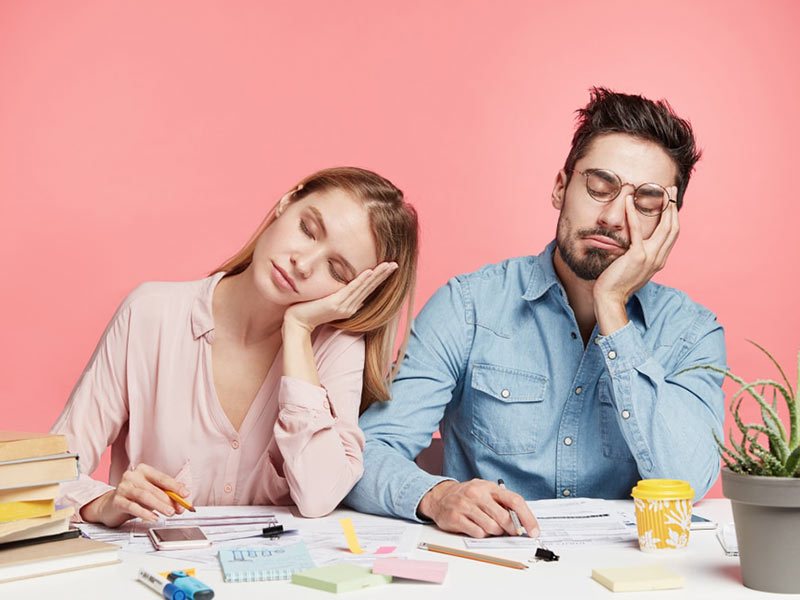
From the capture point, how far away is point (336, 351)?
2080 millimetres

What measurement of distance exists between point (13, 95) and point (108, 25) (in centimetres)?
41

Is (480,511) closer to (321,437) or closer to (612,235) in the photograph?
(321,437)

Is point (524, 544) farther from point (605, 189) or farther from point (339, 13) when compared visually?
point (339, 13)

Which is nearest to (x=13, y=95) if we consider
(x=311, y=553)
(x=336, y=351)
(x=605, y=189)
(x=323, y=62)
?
(x=323, y=62)

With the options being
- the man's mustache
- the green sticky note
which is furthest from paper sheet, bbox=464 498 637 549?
the man's mustache

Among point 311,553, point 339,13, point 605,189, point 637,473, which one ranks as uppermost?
point 339,13

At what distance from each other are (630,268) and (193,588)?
4.19 feet

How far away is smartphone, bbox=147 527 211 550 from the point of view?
1506 mm

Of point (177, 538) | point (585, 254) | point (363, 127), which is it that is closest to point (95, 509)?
point (177, 538)

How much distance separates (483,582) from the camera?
1.34m

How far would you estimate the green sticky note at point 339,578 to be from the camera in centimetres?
129

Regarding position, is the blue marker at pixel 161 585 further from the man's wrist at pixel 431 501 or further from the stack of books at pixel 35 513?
the man's wrist at pixel 431 501

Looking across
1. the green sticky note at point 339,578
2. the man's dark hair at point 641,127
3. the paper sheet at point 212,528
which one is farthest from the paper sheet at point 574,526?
the man's dark hair at point 641,127

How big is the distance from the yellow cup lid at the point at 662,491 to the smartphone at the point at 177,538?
705 mm
